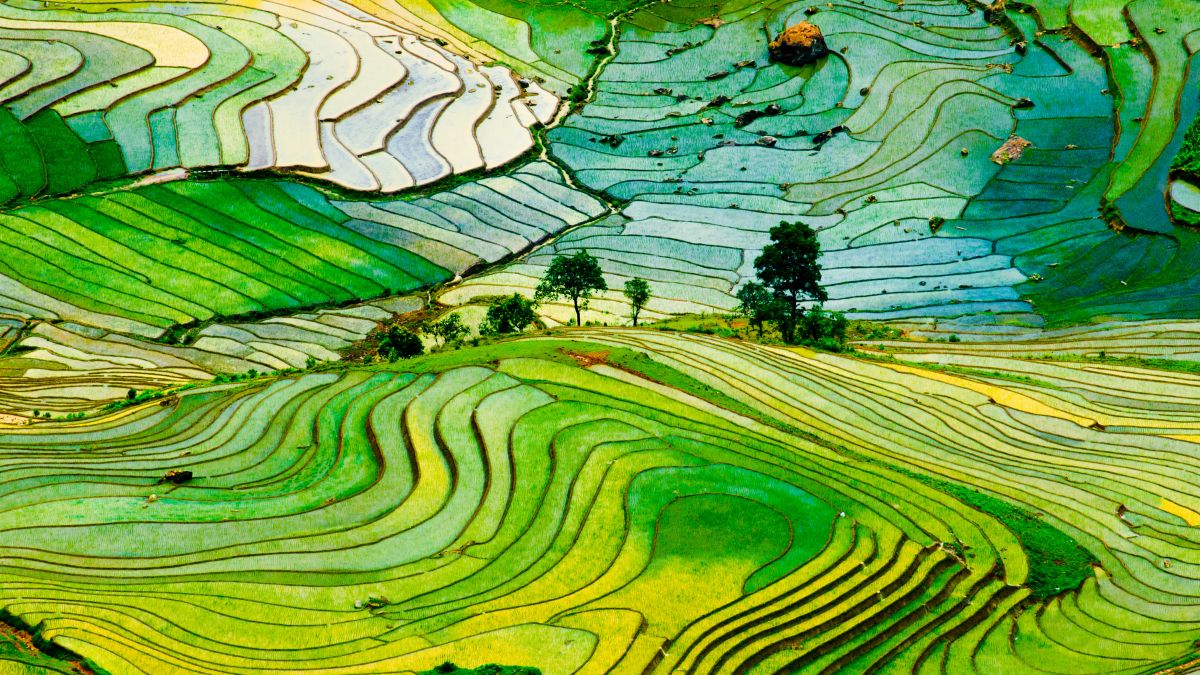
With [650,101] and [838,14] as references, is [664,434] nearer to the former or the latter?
[650,101]

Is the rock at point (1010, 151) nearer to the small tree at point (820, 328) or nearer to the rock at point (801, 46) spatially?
the rock at point (801, 46)

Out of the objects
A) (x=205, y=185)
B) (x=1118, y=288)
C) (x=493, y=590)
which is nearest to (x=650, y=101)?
(x=205, y=185)

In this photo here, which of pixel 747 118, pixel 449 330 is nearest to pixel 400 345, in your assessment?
pixel 449 330

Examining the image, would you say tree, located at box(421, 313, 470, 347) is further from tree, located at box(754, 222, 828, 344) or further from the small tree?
the small tree

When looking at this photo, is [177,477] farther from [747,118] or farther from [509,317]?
[747,118]

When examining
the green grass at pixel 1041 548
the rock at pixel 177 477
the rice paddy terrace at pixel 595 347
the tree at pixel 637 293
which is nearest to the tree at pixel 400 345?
the rice paddy terrace at pixel 595 347

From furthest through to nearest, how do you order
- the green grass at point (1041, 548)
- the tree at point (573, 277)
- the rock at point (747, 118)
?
the rock at point (747, 118), the tree at point (573, 277), the green grass at point (1041, 548)
